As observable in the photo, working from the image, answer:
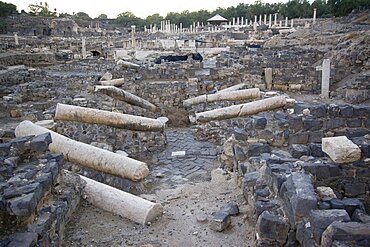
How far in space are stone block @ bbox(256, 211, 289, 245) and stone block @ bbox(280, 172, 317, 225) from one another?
113mm

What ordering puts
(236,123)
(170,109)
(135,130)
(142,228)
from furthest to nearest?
(170,109), (236,123), (135,130), (142,228)

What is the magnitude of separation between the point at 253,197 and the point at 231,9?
68.7 m

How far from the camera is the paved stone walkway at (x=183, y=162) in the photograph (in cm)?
760

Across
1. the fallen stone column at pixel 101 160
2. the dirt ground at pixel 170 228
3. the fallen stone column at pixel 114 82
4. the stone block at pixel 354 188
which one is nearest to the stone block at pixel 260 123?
the dirt ground at pixel 170 228

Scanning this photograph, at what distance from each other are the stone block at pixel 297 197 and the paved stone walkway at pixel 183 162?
11.3ft

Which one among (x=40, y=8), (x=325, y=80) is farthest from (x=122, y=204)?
(x=40, y=8)

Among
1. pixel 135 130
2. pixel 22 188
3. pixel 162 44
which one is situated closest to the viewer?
pixel 22 188

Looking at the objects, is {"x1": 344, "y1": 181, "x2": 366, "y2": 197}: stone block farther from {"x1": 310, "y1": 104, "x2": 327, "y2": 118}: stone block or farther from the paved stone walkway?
the paved stone walkway

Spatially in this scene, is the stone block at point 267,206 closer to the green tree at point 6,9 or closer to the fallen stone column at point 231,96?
the fallen stone column at point 231,96

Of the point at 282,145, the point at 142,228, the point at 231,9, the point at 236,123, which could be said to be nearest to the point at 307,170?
the point at 282,145

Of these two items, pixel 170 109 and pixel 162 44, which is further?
pixel 162 44

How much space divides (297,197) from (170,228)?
193 cm

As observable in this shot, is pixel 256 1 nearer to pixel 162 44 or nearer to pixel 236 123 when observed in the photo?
pixel 162 44

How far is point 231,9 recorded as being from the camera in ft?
225
